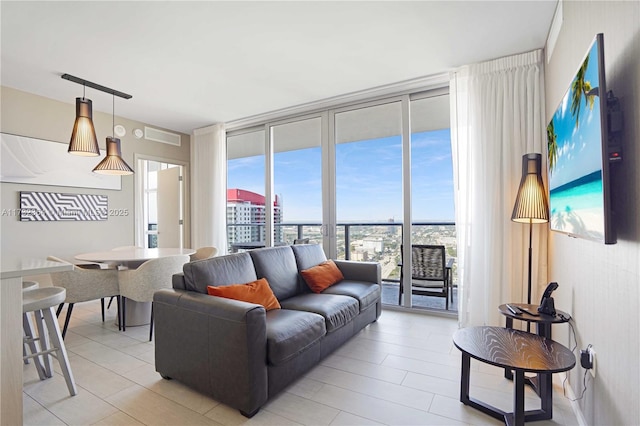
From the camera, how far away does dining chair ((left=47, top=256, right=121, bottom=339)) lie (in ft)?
9.11

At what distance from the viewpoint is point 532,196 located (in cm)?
246

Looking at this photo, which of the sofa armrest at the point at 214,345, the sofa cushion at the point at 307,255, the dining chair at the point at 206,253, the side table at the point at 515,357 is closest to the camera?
the side table at the point at 515,357

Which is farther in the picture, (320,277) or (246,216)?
(246,216)

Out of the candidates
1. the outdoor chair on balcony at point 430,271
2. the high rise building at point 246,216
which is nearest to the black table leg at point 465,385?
the outdoor chair on balcony at point 430,271

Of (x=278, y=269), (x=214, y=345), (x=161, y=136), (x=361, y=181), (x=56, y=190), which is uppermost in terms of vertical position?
(x=161, y=136)

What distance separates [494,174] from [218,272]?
2.65 m

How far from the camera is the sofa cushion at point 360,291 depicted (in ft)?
9.38

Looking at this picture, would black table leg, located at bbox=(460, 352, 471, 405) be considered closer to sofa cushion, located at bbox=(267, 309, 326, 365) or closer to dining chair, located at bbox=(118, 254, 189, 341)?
sofa cushion, located at bbox=(267, 309, 326, 365)

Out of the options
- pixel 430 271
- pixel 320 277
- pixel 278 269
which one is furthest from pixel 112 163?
pixel 430 271

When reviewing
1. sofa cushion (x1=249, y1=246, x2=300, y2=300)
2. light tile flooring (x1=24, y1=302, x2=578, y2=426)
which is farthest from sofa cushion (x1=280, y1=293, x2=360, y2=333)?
light tile flooring (x1=24, y1=302, x2=578, y2=426)

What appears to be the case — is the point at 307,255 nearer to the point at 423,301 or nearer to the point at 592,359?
the point at 423,301

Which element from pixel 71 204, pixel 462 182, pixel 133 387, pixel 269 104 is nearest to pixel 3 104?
pixel 71 204

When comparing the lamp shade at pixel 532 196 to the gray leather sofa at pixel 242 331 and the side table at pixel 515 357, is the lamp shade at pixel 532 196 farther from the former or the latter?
the gray leather sofa at pixel 242 331

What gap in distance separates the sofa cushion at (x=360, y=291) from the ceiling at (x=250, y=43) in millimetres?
2205
